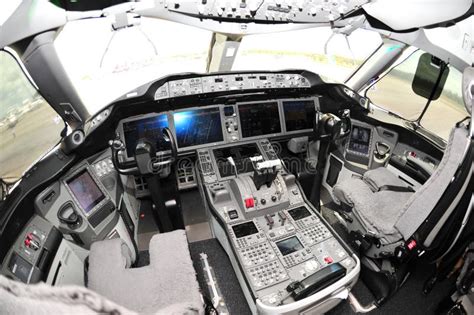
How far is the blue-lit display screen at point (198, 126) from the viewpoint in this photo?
3336 mm

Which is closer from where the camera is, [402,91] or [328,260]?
[328,260]

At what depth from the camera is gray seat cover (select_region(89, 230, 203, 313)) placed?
1.58m

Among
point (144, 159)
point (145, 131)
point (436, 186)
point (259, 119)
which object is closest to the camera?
point (436, 186)

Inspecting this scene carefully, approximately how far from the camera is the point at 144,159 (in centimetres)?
242

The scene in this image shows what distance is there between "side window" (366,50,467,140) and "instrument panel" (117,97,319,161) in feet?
3.02

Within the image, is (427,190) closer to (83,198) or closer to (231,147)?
(231,147)

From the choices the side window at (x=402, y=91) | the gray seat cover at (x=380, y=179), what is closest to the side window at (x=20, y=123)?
the gray seat cover at (x=380, y=179)

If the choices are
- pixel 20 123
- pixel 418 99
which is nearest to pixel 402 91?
pixel 418 99

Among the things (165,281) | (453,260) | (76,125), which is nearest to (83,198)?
(76,125)

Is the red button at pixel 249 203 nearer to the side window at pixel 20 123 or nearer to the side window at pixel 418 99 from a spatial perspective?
the side window at pixel 20 123

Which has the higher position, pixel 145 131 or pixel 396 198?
pixel 145 131

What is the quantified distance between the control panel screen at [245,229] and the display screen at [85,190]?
1.38 meters

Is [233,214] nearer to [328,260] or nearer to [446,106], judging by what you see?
[328,260]

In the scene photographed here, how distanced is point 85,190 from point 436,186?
2895 mm
